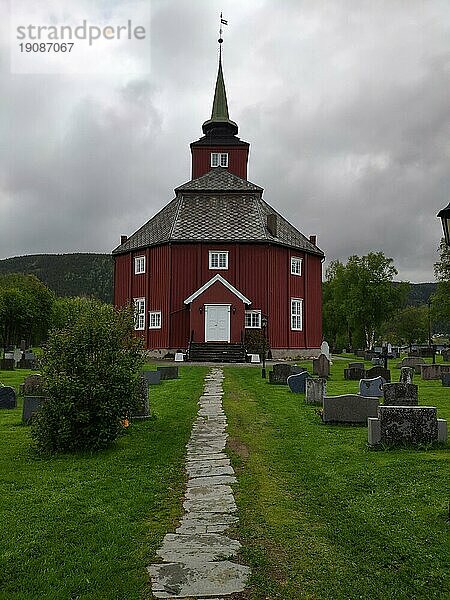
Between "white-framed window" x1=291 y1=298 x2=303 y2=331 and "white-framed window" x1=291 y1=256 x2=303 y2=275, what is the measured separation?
1.89 m

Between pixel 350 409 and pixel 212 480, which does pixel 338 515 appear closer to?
→ pixel 212 480

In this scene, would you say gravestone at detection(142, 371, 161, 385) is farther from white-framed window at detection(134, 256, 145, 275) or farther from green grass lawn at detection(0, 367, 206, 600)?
white-framed window at detection(134, 256, 145, 275)

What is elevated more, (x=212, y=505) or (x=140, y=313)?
(x=140, y=313)

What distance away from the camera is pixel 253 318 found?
3919cm

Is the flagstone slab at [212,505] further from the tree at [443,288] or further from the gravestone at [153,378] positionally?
the tree at [443,288]

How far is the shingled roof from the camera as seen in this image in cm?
3969

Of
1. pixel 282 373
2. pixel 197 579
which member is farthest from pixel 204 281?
pixel 197 579

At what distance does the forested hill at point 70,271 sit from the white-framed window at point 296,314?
9258 cm

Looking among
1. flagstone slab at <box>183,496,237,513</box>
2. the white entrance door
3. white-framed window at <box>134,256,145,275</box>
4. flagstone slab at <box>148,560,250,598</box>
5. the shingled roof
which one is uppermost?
the shingled roof

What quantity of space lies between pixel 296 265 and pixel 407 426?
32.4m

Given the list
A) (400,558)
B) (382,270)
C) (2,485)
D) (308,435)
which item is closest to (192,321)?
(308,435)

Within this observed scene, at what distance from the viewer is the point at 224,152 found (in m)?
48.5

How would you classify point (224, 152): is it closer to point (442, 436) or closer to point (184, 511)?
point (442, 436)

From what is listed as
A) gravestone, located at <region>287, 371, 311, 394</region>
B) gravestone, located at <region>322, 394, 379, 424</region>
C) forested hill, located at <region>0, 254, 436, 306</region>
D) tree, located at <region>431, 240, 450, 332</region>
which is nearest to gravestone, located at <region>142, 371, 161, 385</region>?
gravestone, located at <region>287, 371, 311, 394</region>
